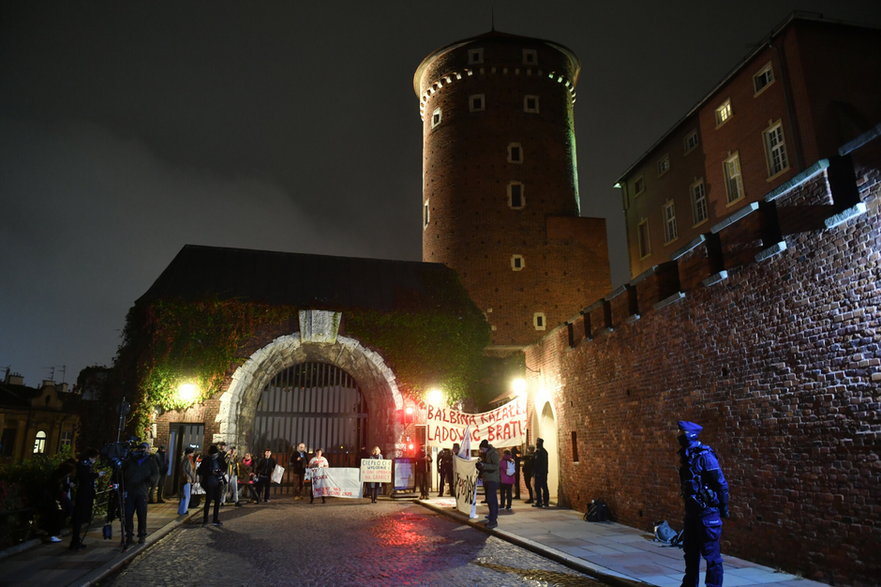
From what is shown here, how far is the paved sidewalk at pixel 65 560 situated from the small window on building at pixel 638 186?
26.8 meters

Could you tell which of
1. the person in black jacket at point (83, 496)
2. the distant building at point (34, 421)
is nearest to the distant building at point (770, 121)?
the person in black jacket at point (83, 496)

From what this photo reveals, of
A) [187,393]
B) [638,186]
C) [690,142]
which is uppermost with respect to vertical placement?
[638,186]

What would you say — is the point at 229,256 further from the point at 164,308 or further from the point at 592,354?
the point at 592,354

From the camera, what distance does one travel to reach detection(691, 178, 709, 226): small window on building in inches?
961

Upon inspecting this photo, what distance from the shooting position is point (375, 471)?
17156 mm

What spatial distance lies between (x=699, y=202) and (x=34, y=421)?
46.5 meters

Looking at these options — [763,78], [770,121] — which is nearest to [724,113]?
[763,78]

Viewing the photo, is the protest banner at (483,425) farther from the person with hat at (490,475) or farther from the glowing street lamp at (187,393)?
the glowing street lamp at (187,393)

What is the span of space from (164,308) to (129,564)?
11.7 meters

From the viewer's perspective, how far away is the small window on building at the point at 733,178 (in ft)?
72.5

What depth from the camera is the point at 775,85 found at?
19.9 metres

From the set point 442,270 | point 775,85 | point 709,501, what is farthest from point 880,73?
point 709,501

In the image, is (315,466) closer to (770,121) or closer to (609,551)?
(609,551)

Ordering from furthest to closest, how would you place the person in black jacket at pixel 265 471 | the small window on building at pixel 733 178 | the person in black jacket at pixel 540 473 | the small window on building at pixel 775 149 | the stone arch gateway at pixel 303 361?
the small window on building at pixel 733 178 → the small window on building at pixel 775 149 → the stone arch gateway at pixel 303 361 → the person in black jacket at pixel 265 471 → the person in black jacket at pixel 540 473
